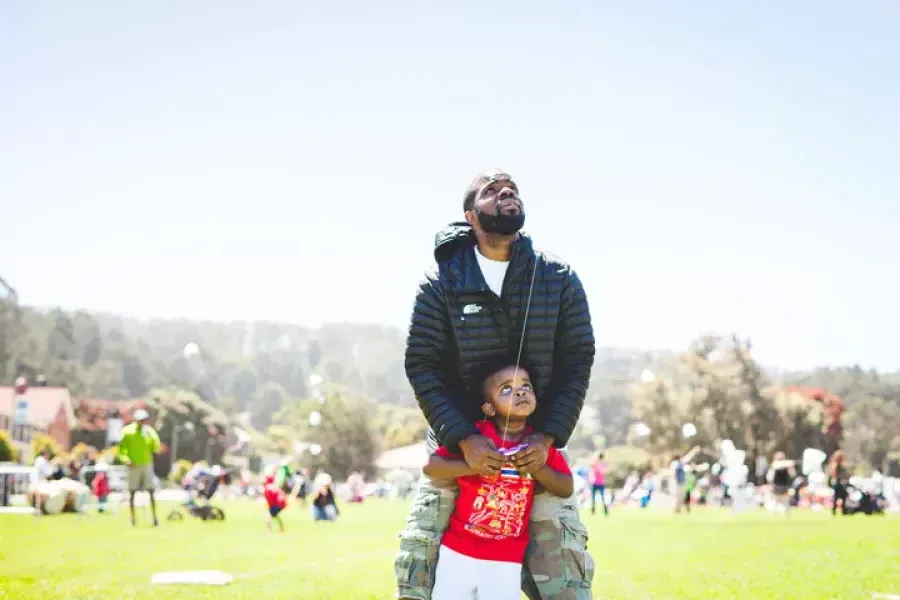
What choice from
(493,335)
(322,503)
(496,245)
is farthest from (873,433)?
(493,335)

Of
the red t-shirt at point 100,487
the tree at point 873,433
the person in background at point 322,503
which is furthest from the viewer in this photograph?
the tree at point 873,433

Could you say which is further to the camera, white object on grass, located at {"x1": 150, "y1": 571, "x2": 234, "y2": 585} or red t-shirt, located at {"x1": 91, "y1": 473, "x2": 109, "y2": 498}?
red t-shirt, located at {"x1": 91, "y1": 473, "x2": 109, "y2": 498}

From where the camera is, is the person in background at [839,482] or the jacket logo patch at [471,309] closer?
the jacket logo patch at [471,309]

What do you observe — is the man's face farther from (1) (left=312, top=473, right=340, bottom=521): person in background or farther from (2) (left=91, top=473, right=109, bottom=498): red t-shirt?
(2) (left=91, top=473, right=109, bottom=498): red t-shirt

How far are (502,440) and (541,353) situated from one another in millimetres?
517

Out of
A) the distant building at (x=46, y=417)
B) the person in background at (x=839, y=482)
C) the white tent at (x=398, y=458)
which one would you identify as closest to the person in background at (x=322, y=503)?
→ the person in background at (x=839, y=482)

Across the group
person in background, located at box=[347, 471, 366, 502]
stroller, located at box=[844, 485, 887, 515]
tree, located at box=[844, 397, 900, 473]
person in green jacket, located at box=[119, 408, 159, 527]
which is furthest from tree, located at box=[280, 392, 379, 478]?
person in green jacket, located at box=[119, 408, 159, 527]

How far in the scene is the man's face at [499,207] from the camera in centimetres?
573

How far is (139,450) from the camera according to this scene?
21.3m

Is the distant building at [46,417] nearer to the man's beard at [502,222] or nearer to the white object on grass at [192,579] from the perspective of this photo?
the white object on grass at [192,579]

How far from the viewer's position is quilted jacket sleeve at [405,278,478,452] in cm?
566

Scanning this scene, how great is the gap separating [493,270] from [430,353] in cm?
56

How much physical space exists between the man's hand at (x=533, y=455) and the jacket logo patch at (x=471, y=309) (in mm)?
704

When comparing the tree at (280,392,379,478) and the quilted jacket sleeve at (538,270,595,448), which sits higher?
the quilted jacket sleeve at (538,270,595,448)
